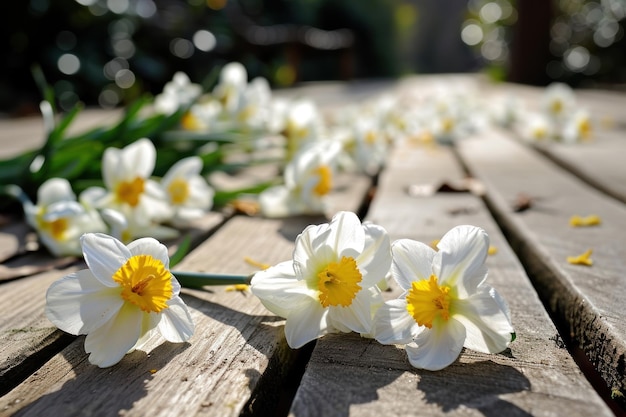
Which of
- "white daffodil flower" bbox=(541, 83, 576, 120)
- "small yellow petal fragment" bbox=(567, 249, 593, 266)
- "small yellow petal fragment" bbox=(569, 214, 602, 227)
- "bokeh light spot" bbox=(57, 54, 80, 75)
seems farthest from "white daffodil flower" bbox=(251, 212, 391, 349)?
"bokeh light spot" bbox=(57, 54, 80, 75)

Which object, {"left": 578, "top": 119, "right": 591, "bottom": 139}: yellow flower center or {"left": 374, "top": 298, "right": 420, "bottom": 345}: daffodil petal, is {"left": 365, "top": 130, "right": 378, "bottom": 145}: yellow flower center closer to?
{"left": 578, "top": 119, "right": 591, "bottom": 139}: yellow flower center

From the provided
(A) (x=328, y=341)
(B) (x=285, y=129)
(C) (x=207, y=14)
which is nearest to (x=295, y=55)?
(C) (x=207, y=14)

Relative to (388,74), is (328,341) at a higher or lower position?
higher

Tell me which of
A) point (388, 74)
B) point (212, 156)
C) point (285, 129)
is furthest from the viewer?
point (388, 74)

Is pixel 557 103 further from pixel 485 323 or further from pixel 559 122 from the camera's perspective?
pixel 485 323

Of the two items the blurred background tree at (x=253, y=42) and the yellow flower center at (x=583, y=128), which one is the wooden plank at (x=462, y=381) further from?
the blurred background tree at (x=253, y=42)

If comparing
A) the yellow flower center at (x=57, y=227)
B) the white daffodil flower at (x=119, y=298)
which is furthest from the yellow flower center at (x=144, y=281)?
the yellow flower center at (x=57, y=227)

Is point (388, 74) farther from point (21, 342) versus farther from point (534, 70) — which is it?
point (21, 342)
